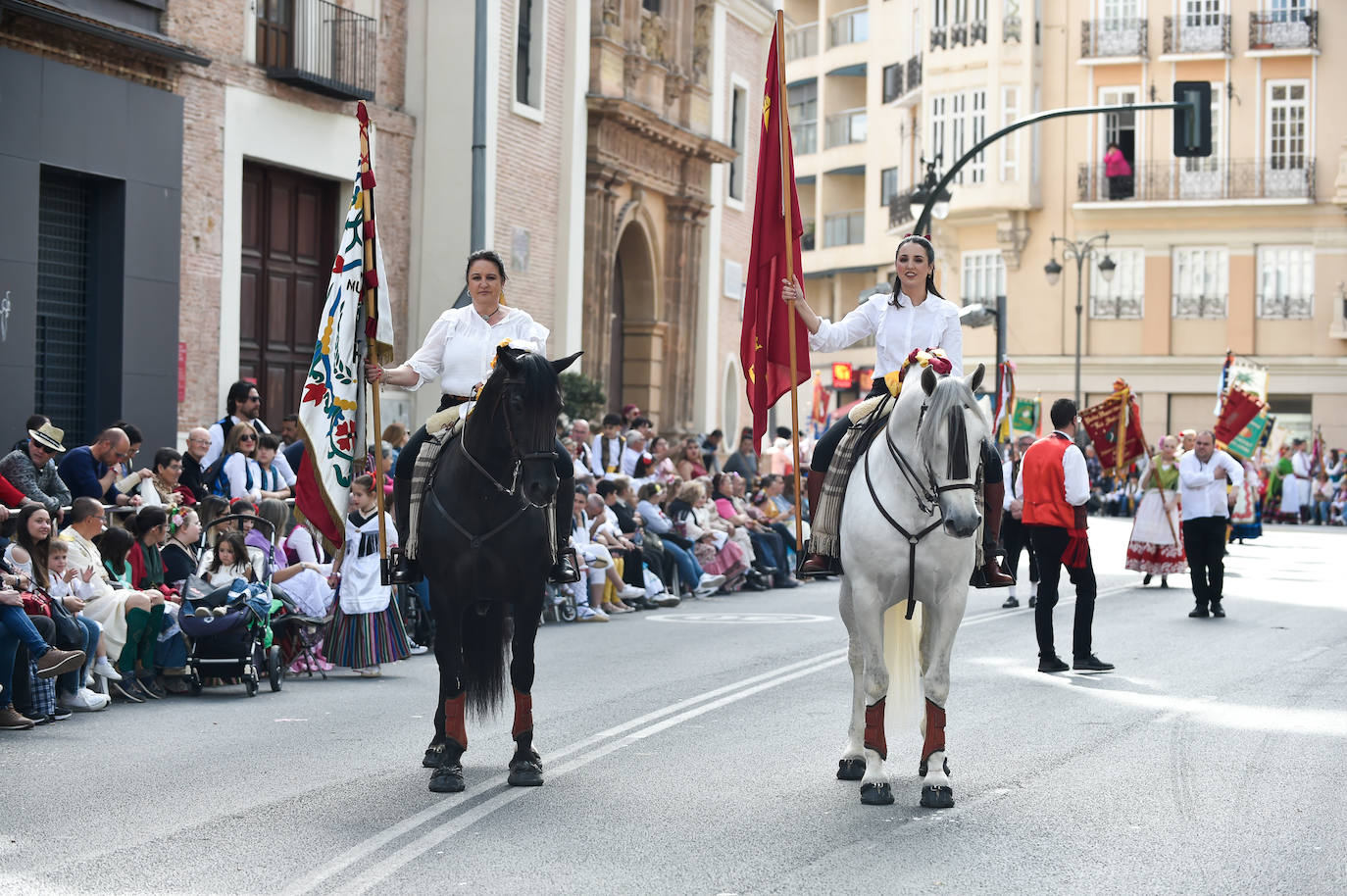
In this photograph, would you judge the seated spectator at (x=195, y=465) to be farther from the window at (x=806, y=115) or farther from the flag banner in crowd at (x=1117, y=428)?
the window at (x=806, y=115)

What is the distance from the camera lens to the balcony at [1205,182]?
182 ft

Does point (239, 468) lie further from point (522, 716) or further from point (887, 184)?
point (887, 184)

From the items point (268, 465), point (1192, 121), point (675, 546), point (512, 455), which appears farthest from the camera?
point (1192, 121)

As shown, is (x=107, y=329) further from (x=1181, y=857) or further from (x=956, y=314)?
(x=1181, y=857)

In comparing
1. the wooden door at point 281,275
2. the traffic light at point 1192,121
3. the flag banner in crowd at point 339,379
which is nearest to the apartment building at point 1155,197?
the traffic light at point 1192,121

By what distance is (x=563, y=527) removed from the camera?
31.3 ft

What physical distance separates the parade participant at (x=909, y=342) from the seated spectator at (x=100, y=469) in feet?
24.0

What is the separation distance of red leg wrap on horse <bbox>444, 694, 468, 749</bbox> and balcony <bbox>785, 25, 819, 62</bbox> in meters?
60.8

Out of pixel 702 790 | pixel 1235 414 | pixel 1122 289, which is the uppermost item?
pixel 1122 289

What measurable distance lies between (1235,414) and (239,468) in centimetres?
1728

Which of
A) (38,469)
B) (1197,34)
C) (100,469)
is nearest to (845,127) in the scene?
(1197,34)

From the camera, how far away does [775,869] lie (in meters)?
7.13

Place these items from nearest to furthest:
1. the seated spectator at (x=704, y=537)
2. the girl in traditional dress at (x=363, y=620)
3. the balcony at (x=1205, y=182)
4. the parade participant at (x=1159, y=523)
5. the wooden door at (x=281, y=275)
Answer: the girl in traditional dress at (x=363, y=620) < the seated spectator at (x=704, y=537) < the parade participant at (x=1159, y=523) < the wooden door at (x=281, y=275) < the balcony at (x=1205, y=182)

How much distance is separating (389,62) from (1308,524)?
29.1 m
